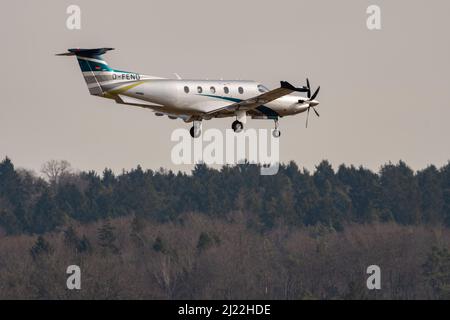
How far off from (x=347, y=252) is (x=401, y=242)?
8.01 metres

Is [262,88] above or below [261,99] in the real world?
above

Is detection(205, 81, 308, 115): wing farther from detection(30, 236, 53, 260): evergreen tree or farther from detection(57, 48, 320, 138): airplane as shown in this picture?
detection(30, 236, 53, 260): evergreen tree

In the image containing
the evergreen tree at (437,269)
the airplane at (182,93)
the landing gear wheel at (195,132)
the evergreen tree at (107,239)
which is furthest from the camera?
the evergreen tree at (107,239)

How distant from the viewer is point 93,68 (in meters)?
88.6

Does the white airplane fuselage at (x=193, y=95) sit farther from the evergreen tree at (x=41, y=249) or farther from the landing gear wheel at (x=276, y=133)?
the evergreen tree at (x=41, y=249)

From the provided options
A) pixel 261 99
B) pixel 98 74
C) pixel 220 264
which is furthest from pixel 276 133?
pixel 220 264

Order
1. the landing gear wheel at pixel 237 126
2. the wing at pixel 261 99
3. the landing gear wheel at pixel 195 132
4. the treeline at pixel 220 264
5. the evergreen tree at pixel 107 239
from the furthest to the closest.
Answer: the evergreen tree at pixel 107 239 < the treeline at pixel 220 264 < the landing gear wheel at pixel 237 126 < the landing gear wheel at pixel 195 132 < the wing at pixel 261 99

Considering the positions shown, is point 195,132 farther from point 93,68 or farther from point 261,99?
point 93,68

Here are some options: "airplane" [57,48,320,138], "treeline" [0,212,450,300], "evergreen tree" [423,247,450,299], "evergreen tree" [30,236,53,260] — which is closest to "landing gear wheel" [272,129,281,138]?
"airplane" [57,48,320,138]

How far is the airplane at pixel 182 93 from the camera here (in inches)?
3460

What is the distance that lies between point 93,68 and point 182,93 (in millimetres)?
6167

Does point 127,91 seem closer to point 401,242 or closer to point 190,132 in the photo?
point 190,132

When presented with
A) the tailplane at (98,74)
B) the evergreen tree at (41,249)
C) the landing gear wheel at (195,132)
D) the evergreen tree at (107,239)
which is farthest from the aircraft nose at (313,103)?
the evergreen tree at (107,239)
